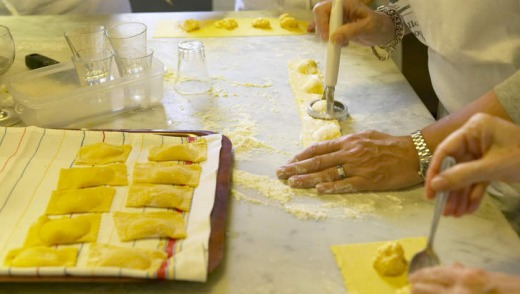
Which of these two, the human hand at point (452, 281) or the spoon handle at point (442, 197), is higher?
the spoon handle at point (442, 197)

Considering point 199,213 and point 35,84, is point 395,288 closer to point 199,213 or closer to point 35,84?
point 199,213

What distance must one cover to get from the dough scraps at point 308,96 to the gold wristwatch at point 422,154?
8.0 inches

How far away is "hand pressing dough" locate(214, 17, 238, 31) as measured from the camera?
1.82 meters

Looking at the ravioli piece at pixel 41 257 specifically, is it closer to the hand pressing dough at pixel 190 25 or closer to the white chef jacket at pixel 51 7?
the hand pressing dough at pixel 190 25

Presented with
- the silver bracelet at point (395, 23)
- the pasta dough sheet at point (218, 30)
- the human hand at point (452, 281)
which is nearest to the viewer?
the human hand at point (452, 281)

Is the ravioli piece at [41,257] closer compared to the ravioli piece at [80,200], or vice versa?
the ravioli piece at [41,257]

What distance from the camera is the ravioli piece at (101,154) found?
103cm

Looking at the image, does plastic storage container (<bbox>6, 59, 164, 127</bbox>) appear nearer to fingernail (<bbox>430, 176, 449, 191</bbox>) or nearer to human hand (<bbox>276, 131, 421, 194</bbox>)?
human hand (<bbox>276, 131, 421, 194</bbox>)

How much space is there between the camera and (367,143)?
3.37ft

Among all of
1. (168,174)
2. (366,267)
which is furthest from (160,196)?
(366,267)

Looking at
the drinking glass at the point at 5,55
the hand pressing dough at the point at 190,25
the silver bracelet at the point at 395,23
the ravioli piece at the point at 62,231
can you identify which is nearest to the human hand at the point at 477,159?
the ravioli piece at the point at 62,231

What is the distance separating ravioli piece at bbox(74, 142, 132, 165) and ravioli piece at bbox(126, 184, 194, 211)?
0.12 metres

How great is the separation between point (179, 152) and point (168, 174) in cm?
8

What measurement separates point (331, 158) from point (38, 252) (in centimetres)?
57
